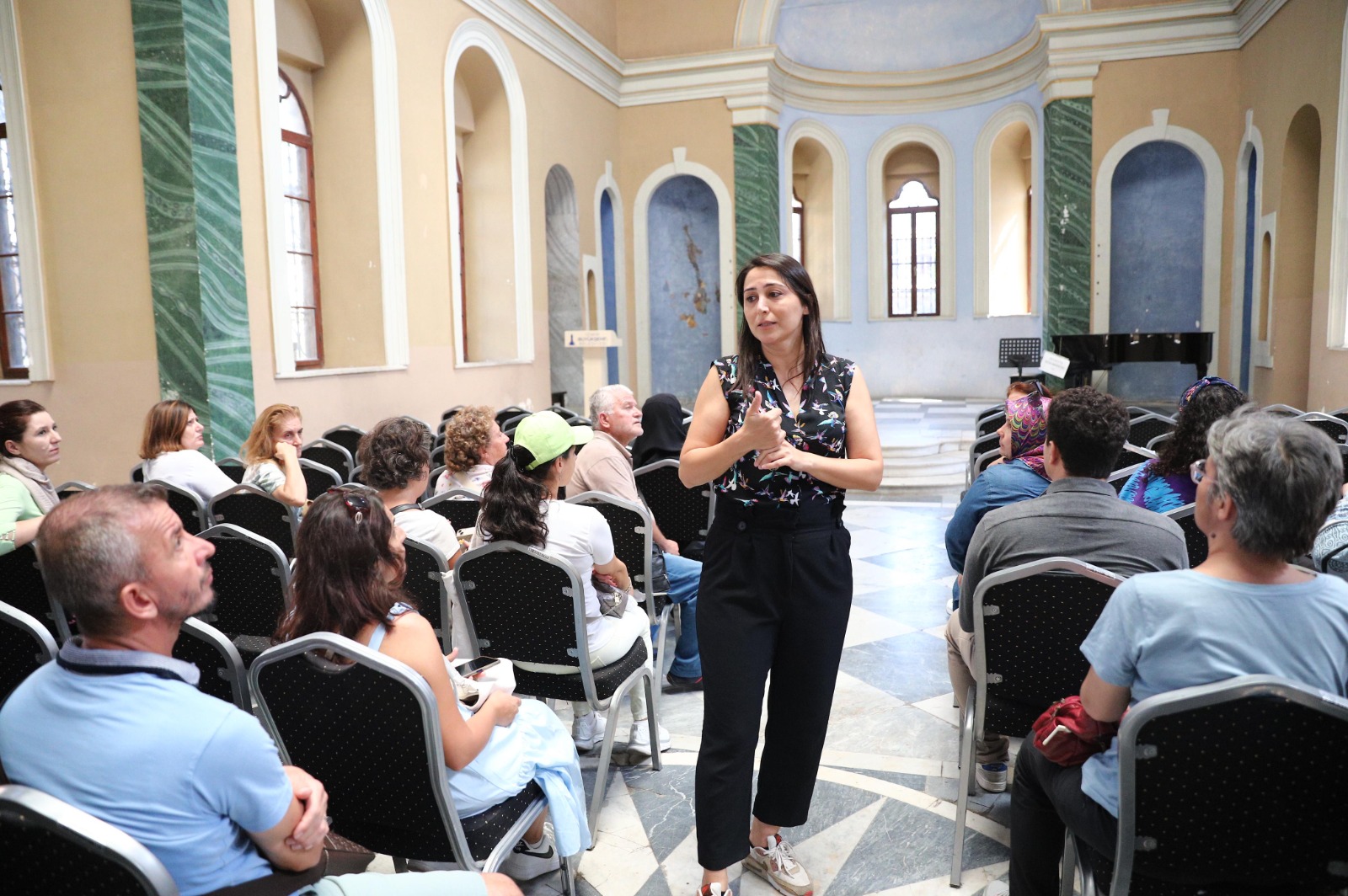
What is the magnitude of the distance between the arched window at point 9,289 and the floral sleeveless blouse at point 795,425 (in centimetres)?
658

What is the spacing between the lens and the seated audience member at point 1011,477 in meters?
2.94

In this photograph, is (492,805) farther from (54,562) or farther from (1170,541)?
(1170,541)

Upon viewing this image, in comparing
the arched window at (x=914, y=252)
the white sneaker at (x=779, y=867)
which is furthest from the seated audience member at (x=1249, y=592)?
the arched window at (x=914, y=252)

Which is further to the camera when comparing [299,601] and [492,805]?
[492,805]

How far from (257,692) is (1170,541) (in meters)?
1.87

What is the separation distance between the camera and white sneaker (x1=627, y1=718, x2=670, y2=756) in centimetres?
303

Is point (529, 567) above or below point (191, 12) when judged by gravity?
below

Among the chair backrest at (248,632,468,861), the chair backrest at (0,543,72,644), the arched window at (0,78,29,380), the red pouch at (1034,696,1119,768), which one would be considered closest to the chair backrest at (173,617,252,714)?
the chair backrest at (248,632,468,861)

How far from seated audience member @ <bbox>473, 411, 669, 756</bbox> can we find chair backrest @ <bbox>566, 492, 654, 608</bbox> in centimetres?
32

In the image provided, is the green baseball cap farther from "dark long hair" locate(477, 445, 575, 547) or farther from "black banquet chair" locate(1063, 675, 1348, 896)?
"black banquet chair" locate(1063, 675, 1348, 896)

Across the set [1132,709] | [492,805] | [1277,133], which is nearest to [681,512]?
[492,805]

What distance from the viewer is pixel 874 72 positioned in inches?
578

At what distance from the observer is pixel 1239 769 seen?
54.9 inches

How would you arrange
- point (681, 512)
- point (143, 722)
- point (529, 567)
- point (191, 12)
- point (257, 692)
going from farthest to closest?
point (191, 12) → point (681, 512) → point (529, 567) → point (257, 692) → point (143, 722)
